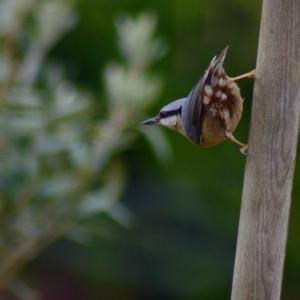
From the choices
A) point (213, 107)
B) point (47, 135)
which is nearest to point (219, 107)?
point (213, 107)

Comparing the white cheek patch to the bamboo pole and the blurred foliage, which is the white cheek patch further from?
the blurred foliage

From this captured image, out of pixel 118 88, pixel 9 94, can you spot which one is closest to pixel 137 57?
pixel 118 88

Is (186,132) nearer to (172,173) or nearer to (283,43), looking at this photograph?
(283,43)

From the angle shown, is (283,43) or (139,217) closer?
(283,43)

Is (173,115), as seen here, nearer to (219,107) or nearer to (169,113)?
(169,113)

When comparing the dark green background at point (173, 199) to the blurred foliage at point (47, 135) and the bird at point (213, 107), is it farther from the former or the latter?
the bird at point (213, 107)

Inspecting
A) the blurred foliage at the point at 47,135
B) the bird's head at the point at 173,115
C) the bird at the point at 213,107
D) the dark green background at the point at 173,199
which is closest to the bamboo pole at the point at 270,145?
the bird at the point at 213,107

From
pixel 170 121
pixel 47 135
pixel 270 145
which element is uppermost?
pixel 47 135

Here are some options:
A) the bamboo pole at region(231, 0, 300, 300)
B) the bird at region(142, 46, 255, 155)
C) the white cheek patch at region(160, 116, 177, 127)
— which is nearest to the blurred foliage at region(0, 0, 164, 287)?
the white cheek patch at region(160, 116, 177, 127)
